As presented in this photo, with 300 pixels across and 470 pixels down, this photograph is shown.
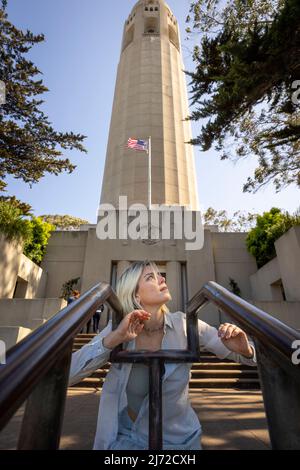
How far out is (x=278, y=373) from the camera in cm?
105

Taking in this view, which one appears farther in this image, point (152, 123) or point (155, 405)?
point (152, 123)

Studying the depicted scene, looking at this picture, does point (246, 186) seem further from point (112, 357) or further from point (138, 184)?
point (138, 184)

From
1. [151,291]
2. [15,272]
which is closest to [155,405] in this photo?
[151,291]

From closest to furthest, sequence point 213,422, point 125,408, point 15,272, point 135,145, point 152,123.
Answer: point 125,408 → point 213,422 → point 15,272 → point 135,145 → point 152,123

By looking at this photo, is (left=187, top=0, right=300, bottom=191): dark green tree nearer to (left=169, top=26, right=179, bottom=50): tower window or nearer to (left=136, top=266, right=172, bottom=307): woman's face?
(left=136, top=266, right=172, bottom=307): woman's face

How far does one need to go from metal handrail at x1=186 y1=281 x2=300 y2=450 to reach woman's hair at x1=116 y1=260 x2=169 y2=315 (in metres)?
0.87

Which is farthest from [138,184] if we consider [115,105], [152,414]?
[152,414]

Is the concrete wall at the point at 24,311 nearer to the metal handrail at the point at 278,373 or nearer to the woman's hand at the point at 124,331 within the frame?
the woman's hand at the point at 124,331

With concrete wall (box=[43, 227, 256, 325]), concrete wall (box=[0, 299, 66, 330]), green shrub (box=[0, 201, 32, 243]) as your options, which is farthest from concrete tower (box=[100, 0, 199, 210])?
concrete wall (box=[0, 299, 66, 330])

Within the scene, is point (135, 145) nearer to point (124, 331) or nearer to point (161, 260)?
point (161, 260)

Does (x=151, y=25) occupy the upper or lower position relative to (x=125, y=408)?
upper

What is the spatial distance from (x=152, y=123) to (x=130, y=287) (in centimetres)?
2196

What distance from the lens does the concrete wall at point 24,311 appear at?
345 inches

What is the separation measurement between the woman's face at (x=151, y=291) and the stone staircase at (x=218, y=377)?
16.0 ft
